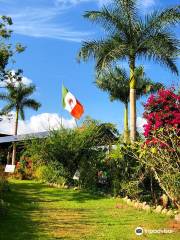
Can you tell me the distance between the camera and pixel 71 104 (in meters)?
29.2

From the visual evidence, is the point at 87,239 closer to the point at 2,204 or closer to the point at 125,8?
the point at 2,204

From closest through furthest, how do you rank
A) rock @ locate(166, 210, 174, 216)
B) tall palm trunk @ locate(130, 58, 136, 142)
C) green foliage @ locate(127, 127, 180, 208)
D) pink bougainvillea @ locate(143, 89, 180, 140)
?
green foliage @ locate(127, 127, 180, 208)
rock @ locate(166, 210, 174, 216)
pink bougainvillea @ locate(143, 89, 180, 140)
tall palm trunk @ locate(130, 58, 136, 142)

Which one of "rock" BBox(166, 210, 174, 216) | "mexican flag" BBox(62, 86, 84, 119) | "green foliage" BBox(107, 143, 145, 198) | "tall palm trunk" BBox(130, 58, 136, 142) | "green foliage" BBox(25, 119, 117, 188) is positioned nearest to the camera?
"rock" BBox(166, 210, 174, 216)

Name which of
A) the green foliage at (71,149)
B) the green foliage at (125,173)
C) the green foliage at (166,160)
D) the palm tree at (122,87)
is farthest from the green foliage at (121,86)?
the green foliage at (166,160)

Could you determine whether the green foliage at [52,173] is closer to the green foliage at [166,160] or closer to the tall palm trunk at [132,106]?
the tall palm trunk at [132,106]

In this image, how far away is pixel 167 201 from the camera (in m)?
15.3

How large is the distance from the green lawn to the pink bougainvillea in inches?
111

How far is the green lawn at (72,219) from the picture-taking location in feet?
35.1

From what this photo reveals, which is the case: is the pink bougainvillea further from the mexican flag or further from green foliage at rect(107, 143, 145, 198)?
the mexican flag

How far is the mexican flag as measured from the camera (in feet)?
94.4

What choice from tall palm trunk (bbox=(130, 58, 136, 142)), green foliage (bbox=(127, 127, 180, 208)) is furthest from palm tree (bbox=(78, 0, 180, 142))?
green foliage (bbox=(127, 127, 180, 208))

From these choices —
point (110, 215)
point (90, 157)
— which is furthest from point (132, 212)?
point (90, 157)

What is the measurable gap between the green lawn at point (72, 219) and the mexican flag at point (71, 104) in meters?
11.1

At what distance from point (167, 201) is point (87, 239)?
565 centimetres
